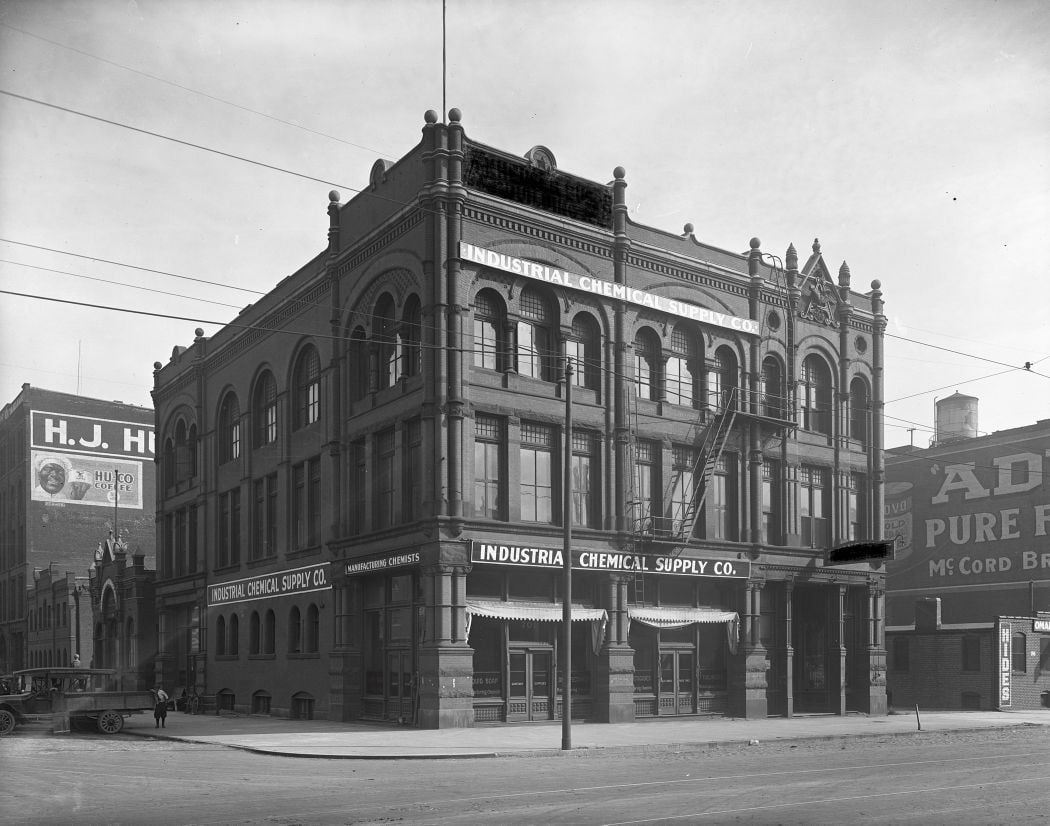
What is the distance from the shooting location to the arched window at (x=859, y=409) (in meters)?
43.1

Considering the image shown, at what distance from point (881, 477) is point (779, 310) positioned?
7830mm

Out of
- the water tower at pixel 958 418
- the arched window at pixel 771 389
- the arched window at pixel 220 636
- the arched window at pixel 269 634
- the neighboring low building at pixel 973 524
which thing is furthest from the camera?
the water tower at pixel 958 418

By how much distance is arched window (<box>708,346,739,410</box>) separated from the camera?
38344 mm

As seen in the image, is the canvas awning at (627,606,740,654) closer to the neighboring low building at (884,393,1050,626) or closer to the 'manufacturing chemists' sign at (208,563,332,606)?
the 'manufacturing chemists' sign at (208,563,332,606)

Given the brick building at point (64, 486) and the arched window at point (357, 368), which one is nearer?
the arched window at point (357, 368)

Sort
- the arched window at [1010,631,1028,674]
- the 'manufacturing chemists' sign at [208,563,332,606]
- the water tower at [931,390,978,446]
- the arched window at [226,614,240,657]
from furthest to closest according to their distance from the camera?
the water tower at [931,390,978,446]
the arched window at [226,614,240,657]
the arched window at [1010,631,1028,674]
the 'manufacturing chemists' sign at [208,563,332,606]

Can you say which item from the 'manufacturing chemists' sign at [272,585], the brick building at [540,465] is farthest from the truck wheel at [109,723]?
the 'manufacturing chemists' sign at [272,585]

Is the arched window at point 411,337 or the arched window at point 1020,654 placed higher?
the arched window at point 411,337

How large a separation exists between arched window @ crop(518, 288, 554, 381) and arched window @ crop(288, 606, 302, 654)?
1245 cm

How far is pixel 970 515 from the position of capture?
2280 inches

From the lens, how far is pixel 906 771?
20172 mm

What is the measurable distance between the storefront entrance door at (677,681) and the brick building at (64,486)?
5289 cm

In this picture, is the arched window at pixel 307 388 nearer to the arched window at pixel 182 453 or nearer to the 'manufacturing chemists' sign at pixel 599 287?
the 'manufacturing chemists' sign at pixel 599 287

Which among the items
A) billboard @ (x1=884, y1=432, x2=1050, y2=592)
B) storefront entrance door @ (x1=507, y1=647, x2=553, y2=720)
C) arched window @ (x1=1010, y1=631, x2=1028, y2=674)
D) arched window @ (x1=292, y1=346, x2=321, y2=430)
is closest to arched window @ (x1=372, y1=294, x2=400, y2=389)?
arched window @ (x1=292, y1=346, x2=321, y2=430)
